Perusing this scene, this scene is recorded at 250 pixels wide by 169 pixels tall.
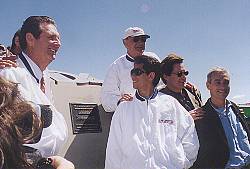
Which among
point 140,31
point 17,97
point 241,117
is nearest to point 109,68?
point 140,31

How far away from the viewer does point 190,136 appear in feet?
12.9

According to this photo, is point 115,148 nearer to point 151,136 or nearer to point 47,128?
point 151,136

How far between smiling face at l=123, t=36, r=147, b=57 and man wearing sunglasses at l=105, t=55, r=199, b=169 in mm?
1073

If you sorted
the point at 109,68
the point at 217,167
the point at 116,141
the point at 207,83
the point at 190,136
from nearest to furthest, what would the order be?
the point at 116,141 → the point at 190,136 → the point at 217,167 → the point at 207,83 → the point at 109,68

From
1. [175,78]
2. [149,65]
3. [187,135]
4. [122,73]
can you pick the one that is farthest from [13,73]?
[175,78]

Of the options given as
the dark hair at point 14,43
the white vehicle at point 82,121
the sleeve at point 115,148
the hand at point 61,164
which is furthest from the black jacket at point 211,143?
the hand at point 61,164

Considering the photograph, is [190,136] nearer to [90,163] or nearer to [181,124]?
[181,124]

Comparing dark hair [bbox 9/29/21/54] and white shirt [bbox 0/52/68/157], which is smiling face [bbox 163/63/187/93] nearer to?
dark hair [bbox 9/29/21/54]

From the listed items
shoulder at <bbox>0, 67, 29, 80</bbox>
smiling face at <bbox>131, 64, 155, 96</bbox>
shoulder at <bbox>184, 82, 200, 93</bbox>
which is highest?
shoulder at <bbox>0, 67, 29, 80</bbox>

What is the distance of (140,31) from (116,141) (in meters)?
2.01

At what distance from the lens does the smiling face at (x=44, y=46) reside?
3617 mm

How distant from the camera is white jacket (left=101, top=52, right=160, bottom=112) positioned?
4484mm

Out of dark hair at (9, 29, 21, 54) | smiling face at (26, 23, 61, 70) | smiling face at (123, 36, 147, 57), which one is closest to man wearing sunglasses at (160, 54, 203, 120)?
smiling face at (123, 36, 147, 57)

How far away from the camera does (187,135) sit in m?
3.91
